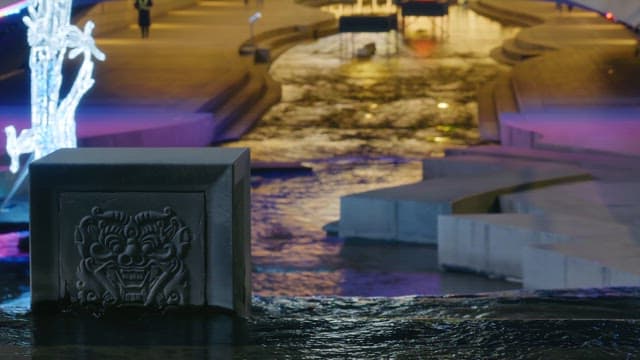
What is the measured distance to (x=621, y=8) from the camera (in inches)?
978

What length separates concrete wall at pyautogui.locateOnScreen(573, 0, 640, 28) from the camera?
22.7 m

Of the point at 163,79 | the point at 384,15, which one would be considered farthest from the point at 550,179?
the point at 384,15

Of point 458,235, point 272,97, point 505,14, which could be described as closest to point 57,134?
point 458,235

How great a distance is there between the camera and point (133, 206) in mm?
5691

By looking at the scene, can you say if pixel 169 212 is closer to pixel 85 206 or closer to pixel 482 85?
pixel 85 206

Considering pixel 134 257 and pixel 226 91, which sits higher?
pixel 134 257

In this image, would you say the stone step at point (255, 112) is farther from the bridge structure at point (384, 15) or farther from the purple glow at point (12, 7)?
the bridge structure at point (384, 15)

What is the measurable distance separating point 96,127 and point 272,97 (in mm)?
5343

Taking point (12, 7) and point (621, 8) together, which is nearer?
point (12, 7)

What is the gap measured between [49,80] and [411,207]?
4.28m

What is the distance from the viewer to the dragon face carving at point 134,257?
18.6ft

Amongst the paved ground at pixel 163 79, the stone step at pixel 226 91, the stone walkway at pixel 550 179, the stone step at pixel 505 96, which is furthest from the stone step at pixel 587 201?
the stone step at pixel 226 91

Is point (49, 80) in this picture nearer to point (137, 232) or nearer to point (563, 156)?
point (563, 156)

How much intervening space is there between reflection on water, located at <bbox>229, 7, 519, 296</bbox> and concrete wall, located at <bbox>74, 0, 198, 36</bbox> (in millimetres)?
3959
